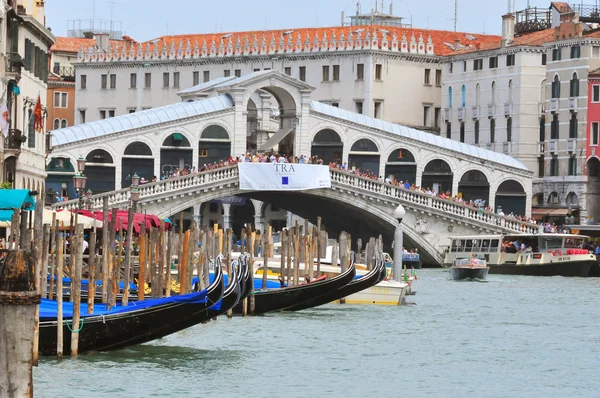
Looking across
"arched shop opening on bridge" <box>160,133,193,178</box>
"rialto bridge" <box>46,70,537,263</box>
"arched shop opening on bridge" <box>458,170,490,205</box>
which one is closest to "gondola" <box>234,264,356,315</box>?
"rialto bridge" <box>46,70,537,263</box>

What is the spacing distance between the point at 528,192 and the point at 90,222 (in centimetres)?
2880

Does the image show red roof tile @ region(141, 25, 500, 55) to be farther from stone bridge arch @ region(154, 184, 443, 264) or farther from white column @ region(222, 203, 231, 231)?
stone bridge arch @ region(154, 184, 443, 264)

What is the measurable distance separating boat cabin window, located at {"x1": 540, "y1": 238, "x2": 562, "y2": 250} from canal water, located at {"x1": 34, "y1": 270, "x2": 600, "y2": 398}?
15.4 meters

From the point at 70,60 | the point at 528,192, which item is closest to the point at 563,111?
the point at 528,192

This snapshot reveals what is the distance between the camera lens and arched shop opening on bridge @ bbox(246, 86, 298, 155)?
57.3 m

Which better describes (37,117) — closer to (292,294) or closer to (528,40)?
(292,294)

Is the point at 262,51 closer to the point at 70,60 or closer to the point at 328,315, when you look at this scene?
the point at 70,60

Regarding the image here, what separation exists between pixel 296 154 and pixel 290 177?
4.39 meters

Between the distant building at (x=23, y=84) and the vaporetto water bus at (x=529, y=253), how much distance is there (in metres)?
15.7

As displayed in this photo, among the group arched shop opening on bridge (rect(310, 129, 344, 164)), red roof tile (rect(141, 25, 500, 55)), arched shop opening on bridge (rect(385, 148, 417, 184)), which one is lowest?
arched shop opening on bridge (rect(385, 148, 417, 184))

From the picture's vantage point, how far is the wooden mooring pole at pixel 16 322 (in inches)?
560

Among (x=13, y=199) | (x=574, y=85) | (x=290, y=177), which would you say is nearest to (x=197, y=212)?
(x=574, y=85)

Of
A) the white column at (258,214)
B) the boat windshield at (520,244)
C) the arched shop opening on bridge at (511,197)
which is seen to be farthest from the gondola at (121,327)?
the white column at (258,214)

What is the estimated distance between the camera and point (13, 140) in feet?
117
